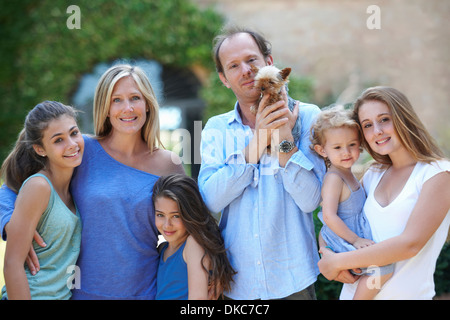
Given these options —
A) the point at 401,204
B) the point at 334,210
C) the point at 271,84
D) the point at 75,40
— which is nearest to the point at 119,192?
the point at 271,84

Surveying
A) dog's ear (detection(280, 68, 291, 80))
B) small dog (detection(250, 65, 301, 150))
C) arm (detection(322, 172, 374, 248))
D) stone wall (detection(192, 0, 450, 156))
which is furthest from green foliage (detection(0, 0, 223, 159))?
arm (detection(322, 172, 374, 248))

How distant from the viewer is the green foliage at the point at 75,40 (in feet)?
29.5

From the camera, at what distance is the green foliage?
898 centimetres

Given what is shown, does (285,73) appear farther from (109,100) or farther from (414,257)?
(414,257)

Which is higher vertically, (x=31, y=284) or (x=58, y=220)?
(x=58, y=220)

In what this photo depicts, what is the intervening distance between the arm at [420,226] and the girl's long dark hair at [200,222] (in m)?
0.81

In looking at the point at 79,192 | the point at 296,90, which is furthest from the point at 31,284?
the point at 296,90

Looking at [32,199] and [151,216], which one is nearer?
[32,199]

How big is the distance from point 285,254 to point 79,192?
1.29 meters

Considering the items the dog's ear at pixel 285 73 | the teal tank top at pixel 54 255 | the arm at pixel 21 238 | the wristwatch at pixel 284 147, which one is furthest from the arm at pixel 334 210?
the arm at pixel 21 238

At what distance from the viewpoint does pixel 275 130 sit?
2.46 metres

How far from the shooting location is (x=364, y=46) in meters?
9.22
